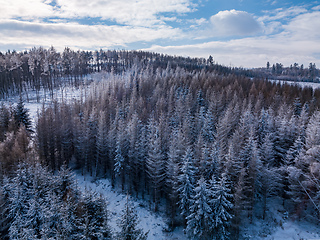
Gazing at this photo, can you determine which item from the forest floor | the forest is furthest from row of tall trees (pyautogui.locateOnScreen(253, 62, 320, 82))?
the forest floor

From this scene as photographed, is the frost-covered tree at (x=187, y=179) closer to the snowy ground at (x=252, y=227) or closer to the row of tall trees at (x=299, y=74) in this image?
the snowy ground at (x=252, y=227)

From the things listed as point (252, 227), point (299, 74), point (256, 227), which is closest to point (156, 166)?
point (252, 227)

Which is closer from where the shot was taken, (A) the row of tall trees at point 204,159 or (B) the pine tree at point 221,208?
(B) the pine tree at point 221,208

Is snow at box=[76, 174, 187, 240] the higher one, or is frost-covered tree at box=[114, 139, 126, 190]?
frost-covered tree at box=[114, 139, 126, 190]

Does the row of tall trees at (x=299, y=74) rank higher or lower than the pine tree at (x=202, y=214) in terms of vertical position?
higher

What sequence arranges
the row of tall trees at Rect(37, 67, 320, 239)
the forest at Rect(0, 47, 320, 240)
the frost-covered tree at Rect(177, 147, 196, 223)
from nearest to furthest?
the forest at Rect(0, 47, 320, 240) < the row of tall trees at Rect(37, 67, 320, 239) < the frost-covered tree at Rect(177, 147, 196, 223)

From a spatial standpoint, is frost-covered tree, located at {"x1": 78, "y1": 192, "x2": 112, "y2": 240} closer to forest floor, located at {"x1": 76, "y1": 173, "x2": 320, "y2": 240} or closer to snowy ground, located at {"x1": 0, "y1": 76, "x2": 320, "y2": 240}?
snowy ground, located at {"x1": 0, "y1": 76, "x2": 320, "y2": 240}

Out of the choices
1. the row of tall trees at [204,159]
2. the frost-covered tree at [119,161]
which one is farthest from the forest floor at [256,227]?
the frost-covered tree at [119,161]

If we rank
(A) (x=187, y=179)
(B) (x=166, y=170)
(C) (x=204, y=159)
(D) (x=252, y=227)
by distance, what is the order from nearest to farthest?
(A) (x=187, y=179)
(D) (x=252, y=227)
(C) (x=204, y=159)
(B) (x=166, y=170)

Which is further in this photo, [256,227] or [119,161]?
[119,161]

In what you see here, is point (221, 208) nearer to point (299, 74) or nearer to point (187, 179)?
point (187, 179)
